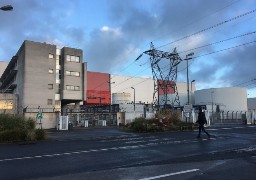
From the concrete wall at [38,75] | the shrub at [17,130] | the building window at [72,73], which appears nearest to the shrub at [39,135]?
the shrub at [17,130]

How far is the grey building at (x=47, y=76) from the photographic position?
58.6m

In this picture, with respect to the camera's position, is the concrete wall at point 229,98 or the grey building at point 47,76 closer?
the grey building at point 47,76

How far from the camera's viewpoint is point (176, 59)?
2466 inches

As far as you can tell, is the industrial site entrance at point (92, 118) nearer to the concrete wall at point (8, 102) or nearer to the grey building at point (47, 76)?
the grey building at point (47, 76)

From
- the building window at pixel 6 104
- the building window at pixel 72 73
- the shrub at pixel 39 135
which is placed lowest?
the shrub at pixel 39 135

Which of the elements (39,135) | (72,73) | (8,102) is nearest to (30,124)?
(39,135)

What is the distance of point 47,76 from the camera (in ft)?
200

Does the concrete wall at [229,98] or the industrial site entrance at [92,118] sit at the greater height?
the concrete wall at [229,98]

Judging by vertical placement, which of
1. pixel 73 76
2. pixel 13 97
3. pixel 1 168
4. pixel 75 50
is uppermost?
pixel 75 50

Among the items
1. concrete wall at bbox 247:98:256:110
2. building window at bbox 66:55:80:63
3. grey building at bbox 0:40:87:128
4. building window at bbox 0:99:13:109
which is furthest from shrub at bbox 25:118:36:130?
concrete wall at bbox 247:98:256:110

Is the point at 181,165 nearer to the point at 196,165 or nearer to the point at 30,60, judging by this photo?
the point at 196,165

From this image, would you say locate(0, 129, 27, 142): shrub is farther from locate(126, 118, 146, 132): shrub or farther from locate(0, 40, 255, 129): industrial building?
locate(0, 40, 255, 129): industrial building

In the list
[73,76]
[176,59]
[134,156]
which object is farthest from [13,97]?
[134,156]

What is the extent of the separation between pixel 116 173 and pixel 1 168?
360 cm
